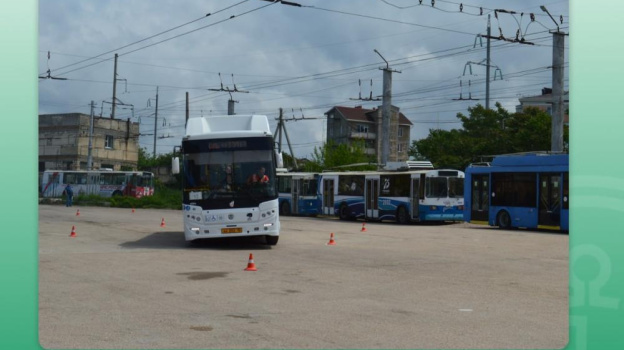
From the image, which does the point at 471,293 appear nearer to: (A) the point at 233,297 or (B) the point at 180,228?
(A) the point at 233,297

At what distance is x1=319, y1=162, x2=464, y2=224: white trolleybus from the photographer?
33.7 metres

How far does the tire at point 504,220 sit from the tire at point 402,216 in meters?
5.45

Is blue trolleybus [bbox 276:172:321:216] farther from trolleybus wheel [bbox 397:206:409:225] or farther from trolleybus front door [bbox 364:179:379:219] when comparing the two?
trolleybus wheel [bbox 397:206:409:225]

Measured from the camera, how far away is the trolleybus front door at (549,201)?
2716 centimetres

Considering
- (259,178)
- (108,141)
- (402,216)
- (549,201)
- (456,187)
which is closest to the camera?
(259,178)

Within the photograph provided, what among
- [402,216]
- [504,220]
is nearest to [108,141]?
[402,216]

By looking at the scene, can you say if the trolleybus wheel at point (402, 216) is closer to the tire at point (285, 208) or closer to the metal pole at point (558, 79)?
the metal pole at point (558, 79)

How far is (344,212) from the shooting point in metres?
39.7

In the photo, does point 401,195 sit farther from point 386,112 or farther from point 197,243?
point 197,243

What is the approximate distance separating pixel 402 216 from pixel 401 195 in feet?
3.21

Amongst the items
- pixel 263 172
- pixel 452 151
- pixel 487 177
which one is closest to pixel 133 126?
pixel 452 151

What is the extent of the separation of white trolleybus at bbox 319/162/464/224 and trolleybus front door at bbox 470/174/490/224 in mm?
2186

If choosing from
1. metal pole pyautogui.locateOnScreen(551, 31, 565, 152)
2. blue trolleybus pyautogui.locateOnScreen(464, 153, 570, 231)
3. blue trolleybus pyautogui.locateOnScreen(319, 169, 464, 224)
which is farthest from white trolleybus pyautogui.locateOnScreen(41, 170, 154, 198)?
metal pole pyautogui.locateOnScreen(551, 31, 565, 152)

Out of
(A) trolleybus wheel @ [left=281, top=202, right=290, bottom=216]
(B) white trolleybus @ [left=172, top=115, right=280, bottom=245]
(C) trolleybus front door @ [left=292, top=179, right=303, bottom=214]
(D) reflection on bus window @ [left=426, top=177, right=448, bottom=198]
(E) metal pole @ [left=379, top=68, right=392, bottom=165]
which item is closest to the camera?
(B) white trolleybus @ [left=172, top=115, right=280, bottom=245]
